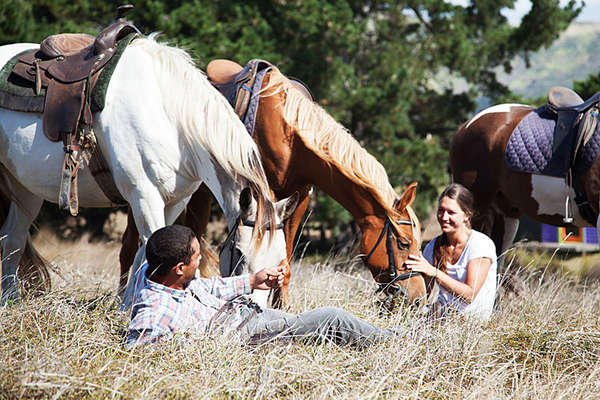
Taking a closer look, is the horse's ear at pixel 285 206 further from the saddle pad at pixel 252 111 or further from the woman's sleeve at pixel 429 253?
the woman's sleeve at pixel 429 253

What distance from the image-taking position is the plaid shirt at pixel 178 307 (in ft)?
8.95

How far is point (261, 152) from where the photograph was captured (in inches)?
154

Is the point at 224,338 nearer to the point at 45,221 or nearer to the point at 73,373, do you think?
the point at 73,373

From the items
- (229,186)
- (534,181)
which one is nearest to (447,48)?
(534,181)

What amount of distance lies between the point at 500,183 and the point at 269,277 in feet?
10.5

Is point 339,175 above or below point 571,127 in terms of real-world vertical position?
below

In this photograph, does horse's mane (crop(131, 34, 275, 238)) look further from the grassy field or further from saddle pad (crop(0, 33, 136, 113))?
the grassy field

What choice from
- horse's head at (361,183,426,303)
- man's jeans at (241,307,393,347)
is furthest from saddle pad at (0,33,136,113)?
horse's head at (361,183,426,303)

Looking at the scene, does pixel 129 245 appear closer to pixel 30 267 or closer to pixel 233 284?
pixel 30 267

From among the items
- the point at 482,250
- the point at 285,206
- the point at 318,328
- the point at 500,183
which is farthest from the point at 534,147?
the point at 318,328

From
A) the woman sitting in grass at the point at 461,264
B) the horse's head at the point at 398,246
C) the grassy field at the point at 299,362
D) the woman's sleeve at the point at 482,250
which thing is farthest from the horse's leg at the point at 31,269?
the woman's sleeve at the point at 482,250

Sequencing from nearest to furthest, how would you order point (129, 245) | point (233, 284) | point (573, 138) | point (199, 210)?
point (233, 284)
point (129, 245)
point (199, 210)
point (573, 138)

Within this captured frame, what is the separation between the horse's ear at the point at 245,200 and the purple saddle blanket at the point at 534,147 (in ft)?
9.06

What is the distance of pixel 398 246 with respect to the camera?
3.68m
